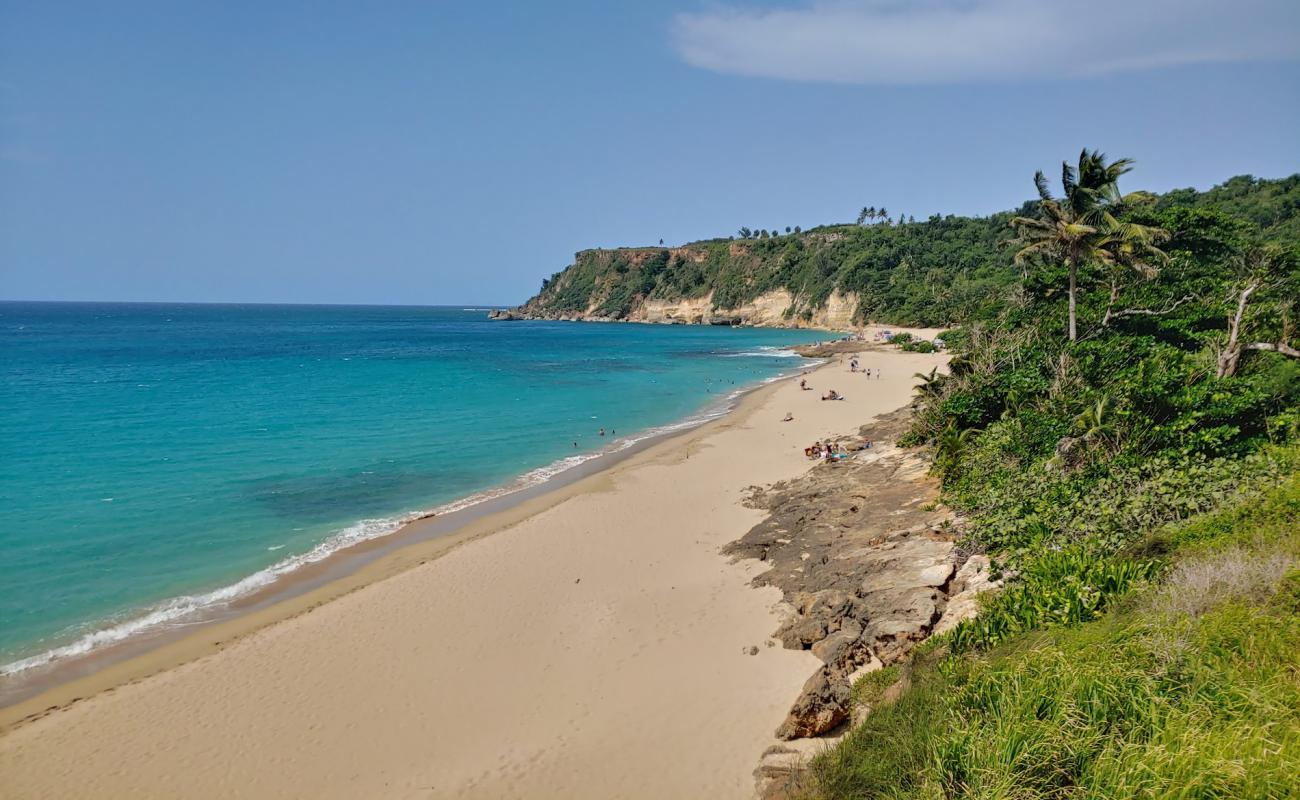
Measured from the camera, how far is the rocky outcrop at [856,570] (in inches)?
332

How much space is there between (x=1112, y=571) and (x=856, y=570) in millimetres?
4677

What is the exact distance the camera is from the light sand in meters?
8.05

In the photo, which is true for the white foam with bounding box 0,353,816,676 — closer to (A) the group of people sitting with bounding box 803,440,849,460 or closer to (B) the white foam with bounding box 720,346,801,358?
(A) the group of people sitting with bounding box 803,440,849,460

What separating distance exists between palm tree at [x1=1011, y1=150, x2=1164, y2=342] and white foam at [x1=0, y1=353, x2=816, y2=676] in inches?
659

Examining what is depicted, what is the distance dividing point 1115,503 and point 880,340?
66011mm

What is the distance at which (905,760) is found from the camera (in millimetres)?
4887

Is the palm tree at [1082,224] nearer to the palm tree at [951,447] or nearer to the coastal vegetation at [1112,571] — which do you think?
the coastal vegetation at [1112,571]

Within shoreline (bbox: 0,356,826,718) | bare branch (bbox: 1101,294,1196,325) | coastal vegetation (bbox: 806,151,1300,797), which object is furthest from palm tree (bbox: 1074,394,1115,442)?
shoreline (bbox: 0,356,826,718)

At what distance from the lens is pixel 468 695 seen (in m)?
9.69

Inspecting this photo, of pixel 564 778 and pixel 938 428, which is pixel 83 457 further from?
pixel 938 428

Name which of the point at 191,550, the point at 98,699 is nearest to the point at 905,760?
the point at 98,699

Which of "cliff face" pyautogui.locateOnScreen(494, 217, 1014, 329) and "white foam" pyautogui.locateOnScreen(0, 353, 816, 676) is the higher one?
"cliff face" pyautogui.locateOnScreen(494, 217, 1014, 329)

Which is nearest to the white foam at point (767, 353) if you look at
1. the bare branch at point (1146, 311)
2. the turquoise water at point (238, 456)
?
the turquoise water at point (238, 456)

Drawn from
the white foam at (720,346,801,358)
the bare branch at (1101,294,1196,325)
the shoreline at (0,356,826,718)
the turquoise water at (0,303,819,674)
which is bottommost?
the shoreline at (0,356,826,718)
